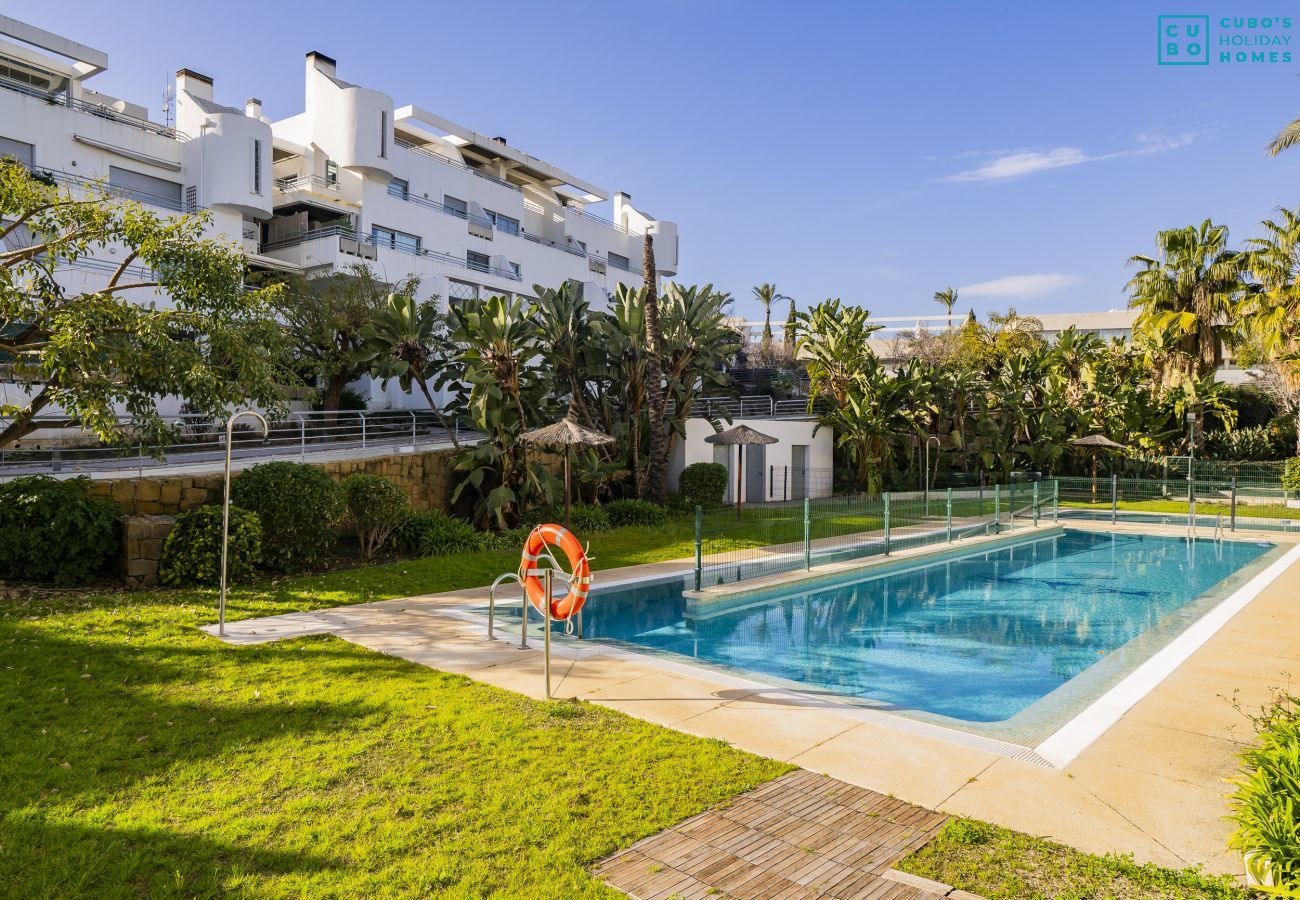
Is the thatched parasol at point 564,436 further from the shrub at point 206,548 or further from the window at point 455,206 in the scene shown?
the window at point 455,206

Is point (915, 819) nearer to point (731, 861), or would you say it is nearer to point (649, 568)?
point (731, 861)

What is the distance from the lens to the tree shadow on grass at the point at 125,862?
12.7 feet

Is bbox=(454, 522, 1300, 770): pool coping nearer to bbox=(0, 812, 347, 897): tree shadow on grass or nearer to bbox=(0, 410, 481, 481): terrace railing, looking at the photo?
bbox=(0, 812, 347, 897): tree shadow on grass

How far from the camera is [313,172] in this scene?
3198 cm

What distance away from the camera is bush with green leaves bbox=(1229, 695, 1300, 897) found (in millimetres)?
3348

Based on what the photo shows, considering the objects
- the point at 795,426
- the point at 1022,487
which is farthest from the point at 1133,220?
the point at 795,426

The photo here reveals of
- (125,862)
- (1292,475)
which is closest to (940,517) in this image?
(1292,475)

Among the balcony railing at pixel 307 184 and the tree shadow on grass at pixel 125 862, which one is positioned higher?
the balcony railing at pixel 307 184

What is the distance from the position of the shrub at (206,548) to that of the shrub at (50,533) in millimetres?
895

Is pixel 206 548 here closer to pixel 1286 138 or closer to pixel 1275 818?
pixel 1275 818

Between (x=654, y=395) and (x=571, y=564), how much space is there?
500 inches

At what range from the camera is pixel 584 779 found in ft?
16.9

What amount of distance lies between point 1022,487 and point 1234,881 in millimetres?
19166

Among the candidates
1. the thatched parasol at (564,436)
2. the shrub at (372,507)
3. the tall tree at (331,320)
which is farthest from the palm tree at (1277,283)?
the tall tree at (331,320)
